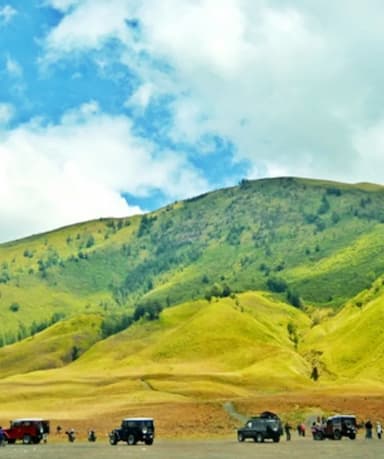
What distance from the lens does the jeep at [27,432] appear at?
87938mm

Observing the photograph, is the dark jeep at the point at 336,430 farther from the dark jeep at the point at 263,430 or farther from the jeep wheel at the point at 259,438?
the jeep wheel at the point at 259,438

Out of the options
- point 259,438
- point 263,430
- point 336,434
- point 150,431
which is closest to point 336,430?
point 336,434

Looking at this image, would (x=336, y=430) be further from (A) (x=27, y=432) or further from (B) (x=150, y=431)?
(A) (x=27, y=432)

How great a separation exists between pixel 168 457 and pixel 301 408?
68.8 meters

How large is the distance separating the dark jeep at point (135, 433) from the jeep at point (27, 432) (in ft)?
30.7

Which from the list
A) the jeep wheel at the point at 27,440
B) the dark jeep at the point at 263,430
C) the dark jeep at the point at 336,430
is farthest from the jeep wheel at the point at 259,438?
the jeep wheel at the point at 27,440

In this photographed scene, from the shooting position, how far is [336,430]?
282 feet

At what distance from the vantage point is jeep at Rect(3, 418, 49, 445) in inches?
3462

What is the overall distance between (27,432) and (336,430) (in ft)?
105

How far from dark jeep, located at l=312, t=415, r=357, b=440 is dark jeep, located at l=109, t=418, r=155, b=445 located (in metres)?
16.9

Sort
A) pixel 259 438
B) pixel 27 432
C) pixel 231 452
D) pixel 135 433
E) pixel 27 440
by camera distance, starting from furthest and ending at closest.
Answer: pixel 27 432 → pixel 27 440 → pixel 135 433 → pixel 259 438 → pixel 231 452

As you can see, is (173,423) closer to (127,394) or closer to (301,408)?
(301,408)

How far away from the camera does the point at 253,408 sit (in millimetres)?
128875

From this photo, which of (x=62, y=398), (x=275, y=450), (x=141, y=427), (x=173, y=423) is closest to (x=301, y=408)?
(x=173, y=423)
